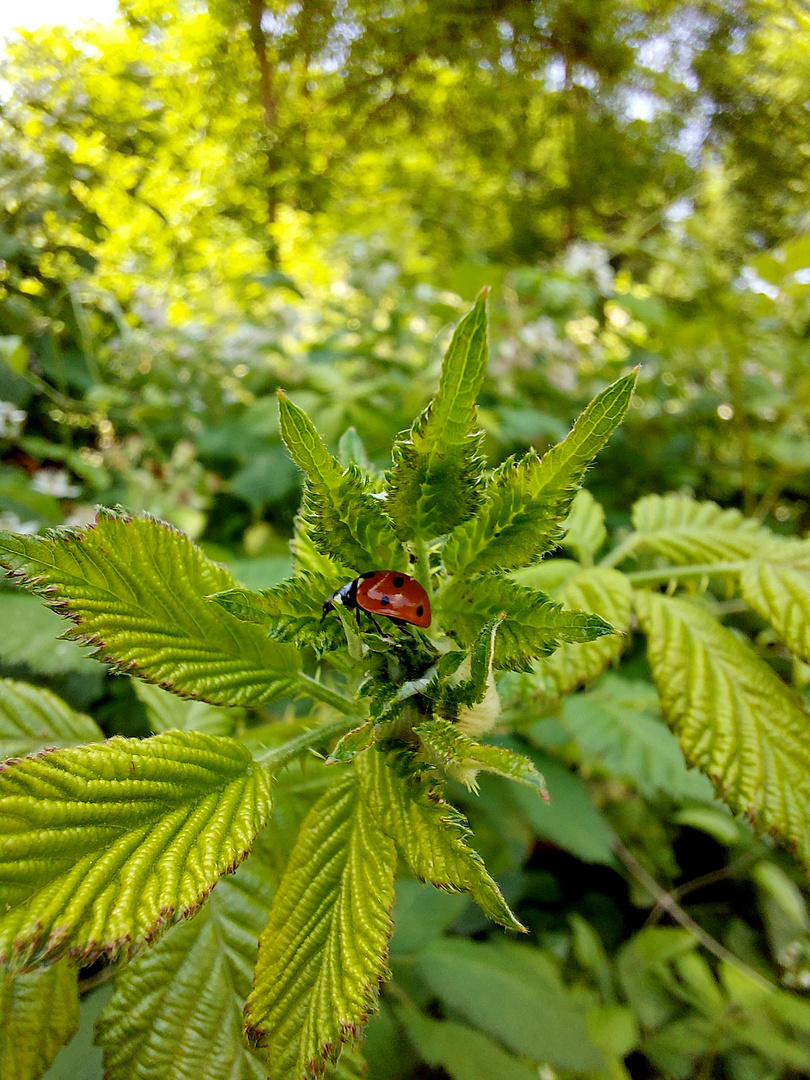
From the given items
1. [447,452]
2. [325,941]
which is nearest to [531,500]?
[447,452]

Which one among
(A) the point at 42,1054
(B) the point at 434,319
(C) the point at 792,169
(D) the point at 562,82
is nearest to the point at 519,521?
(A) the point at 42,1054

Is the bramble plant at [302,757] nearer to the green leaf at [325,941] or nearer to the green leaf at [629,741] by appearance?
the green leaf at [325,941]

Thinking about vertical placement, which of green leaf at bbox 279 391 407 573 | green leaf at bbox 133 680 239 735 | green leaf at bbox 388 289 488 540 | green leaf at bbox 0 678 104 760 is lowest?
green leaf at bbox 0 678 104 760

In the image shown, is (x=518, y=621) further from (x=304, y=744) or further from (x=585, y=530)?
(x=585, y=530)

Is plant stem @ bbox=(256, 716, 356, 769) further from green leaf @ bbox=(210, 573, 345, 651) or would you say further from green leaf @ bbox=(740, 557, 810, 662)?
green leaf @ bbox=(740, 557, 810, 662)

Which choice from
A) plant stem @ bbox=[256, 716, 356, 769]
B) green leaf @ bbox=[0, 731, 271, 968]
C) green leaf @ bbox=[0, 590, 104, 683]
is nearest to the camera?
green leaf @ bbox=[0, 731, 271, 968]

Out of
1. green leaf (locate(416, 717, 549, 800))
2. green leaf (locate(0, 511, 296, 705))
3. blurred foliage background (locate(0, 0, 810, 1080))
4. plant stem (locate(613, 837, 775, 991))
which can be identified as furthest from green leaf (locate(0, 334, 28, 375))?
plant stem (locate(613, 837, 775, 991))

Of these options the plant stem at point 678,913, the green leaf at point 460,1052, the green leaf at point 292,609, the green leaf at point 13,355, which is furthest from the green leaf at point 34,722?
the plant stem at point 678,913
